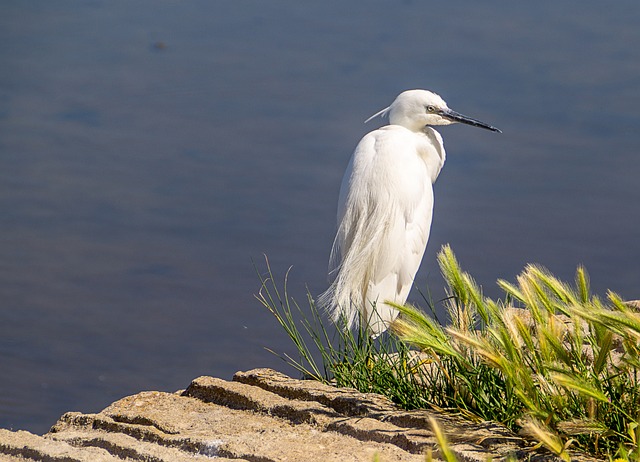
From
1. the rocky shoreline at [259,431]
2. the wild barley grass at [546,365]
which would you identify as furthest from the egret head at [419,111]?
the wild barley grass at [546,365]

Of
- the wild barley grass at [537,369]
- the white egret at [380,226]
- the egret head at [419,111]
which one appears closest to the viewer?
the wild barley grass at [537,369]

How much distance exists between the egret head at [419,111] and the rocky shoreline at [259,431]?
78.2 inches

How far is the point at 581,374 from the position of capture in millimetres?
2422

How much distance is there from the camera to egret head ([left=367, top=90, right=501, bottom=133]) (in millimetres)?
4707

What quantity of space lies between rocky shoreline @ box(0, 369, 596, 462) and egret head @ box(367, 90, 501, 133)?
1.99m

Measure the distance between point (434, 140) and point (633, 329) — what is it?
2938 millimetres

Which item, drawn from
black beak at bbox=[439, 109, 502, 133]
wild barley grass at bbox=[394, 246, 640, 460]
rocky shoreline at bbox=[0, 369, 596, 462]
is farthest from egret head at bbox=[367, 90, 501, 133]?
wild barley grass at bbox=[394, 246, 640, 460]

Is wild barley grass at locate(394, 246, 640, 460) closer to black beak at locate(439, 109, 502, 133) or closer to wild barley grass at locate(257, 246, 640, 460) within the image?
wild barley grass at locate(257, 246, 640, 460)

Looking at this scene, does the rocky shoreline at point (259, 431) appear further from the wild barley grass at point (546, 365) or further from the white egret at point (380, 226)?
the white egret at point (380, 226)

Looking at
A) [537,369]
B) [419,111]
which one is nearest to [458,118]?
[419,111]

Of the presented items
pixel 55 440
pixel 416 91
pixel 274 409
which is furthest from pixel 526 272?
pixel 416 91

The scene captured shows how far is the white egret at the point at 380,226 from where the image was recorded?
4223mm

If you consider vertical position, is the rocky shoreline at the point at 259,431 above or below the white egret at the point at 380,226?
below

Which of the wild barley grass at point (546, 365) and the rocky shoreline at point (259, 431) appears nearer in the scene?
the wild barley grass at point (546, 365)
